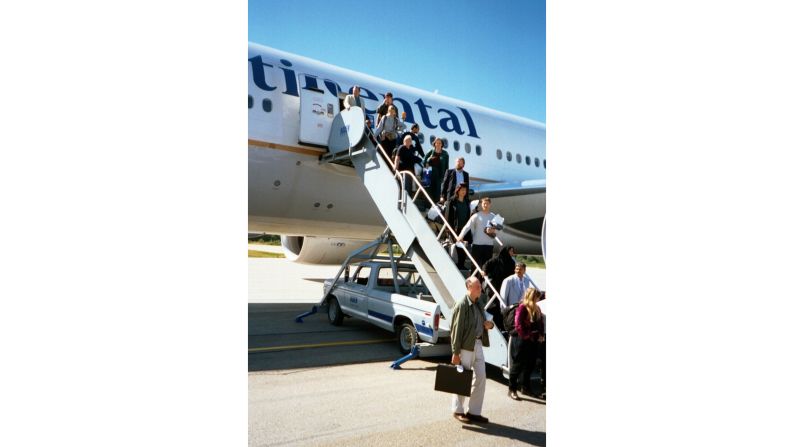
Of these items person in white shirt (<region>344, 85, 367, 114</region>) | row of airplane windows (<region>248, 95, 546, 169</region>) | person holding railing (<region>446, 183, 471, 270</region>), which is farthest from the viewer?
row of airplane windows (<region>248, 95, 546, 169</region>)

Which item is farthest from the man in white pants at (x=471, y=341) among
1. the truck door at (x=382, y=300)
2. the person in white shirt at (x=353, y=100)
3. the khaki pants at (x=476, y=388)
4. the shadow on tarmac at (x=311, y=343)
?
the person in white shirt at (x=353, y=100)

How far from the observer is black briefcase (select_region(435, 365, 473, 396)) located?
3.81 metres

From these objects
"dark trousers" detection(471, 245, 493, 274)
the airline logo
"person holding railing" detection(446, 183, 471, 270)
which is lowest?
"dark trousers" detection(471, 245, 493, 274)

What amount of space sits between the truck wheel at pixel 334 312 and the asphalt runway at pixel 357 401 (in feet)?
2.95

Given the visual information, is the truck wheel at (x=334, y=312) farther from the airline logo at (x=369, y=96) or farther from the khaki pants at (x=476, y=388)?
the khaki pants at (x=476, y=388)

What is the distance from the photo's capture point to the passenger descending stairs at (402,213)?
5505 millimetres

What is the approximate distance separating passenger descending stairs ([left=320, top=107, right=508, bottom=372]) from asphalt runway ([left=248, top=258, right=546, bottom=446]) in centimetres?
76

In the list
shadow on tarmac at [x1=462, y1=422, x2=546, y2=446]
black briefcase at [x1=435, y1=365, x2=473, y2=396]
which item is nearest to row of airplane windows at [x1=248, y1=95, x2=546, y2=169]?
black briefcase at [x1=435, y1=365, x2=473, y2=396]

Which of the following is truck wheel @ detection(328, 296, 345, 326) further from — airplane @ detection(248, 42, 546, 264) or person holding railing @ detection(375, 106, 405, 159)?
person holding railing @ detection(375, 106, 405, 159)

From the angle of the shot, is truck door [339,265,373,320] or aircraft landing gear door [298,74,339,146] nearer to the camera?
truck door [339,265,373,320]
